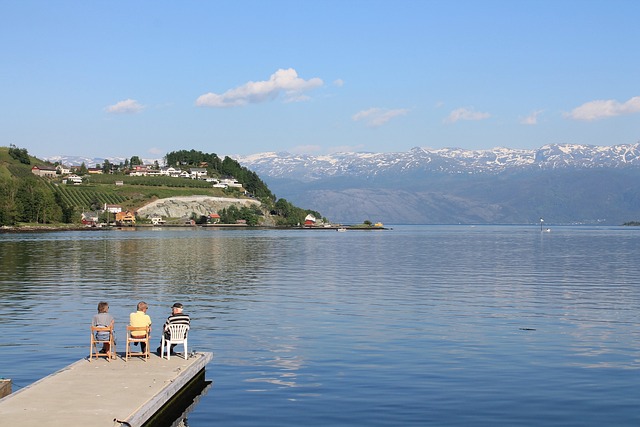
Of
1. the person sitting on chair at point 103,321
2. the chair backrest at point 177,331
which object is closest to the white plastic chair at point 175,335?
the chair backrest at point 177,331

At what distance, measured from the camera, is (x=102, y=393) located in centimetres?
2500

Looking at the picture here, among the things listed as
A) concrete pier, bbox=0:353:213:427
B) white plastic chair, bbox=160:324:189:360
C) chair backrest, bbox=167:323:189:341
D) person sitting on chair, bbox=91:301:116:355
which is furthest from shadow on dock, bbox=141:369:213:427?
person sitting on chair, bbox=91:301:116:355

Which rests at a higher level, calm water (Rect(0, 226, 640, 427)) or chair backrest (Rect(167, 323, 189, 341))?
chair backrest (Rect(167, 323, 189, 341))

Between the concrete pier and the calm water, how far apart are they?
1.57 metres

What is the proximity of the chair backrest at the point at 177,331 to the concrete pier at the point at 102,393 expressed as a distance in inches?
32.3

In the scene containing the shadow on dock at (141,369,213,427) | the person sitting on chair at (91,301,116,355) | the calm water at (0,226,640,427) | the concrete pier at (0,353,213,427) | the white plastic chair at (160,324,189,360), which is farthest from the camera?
the white plastic chair at (160,324,189,360)

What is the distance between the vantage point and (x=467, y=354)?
36.9m

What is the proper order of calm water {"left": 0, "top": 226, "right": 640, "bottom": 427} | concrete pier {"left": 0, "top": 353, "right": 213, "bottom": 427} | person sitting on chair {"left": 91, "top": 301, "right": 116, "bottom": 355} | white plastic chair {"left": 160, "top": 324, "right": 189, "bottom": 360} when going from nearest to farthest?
1. concrete pier {"left": 0, "top": 353, "right": 213, "bottom": 427}
2. calm water {"left": 0, "top": 226, "right": 640, "bottom": 427}
3. person sitting on chair {"left": 91, "top": 301, "right": 116, "bottom": 355}
4. white plastic chair {"left": 160, "top": 324, "right": 189, "bottom": 360}

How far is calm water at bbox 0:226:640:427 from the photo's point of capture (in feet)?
89.7

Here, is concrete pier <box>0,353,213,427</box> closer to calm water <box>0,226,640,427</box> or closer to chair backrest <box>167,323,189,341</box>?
chair backrest <box>167,323,189,341</box>

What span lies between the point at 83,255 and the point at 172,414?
96.2 m

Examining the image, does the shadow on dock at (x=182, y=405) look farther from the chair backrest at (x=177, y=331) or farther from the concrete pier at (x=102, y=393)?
the chair backrest at (x=177, y=331)

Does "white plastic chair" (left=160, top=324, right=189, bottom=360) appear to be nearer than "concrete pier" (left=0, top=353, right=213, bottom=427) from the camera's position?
No

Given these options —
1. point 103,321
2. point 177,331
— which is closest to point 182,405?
point 177,331
